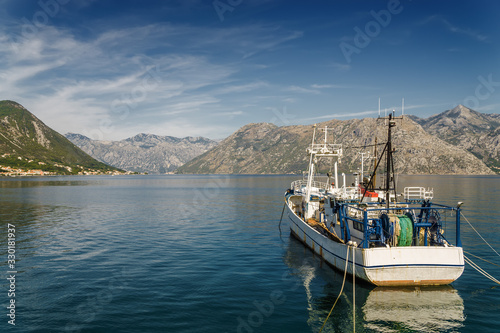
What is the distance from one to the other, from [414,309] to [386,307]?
1698mm

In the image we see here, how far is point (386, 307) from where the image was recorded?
2019cm

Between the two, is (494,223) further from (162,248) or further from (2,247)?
(2,247)

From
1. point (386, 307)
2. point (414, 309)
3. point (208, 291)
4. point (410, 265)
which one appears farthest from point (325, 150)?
point (208, 291)

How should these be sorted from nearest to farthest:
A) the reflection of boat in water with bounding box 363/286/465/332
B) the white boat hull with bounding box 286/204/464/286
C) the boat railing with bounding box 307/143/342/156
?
the reflection of boat in water with bounding box 363/286/465/332 < the white boat hull with bounding box 286/204/464/286 < the boat railing with bounding box 307/143/342/156

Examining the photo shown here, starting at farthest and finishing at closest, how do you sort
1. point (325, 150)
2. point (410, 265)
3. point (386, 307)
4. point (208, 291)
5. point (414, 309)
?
1. point (325, 150)
2. point (208, 291)
3. point (410, 265)
4. point (386, 307)
5. point (414, 309)

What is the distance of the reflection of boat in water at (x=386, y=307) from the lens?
18.0 m

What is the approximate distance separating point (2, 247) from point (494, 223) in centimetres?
7037

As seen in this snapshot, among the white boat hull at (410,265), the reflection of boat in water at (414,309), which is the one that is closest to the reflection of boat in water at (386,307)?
the reflection of boat in water at (414,309)

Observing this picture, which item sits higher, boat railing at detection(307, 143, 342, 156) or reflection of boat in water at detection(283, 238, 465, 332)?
boat railing at detection(307, 143, 342, 156)

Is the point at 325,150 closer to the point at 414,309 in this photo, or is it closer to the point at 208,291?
the point at 414,309

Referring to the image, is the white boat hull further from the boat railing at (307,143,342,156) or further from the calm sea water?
the boat railing at (307,143,342,156)

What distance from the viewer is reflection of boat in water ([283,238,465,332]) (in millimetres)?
17984

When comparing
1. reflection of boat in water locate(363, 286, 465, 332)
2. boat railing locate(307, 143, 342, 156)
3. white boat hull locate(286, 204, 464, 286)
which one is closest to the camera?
reflection of boat in water locate(363, 286, 465, 332)

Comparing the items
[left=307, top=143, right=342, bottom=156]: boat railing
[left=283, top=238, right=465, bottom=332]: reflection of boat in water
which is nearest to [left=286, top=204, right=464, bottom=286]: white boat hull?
[left=283, top=238, right=465, bottom=332]: reflection of boat in water
